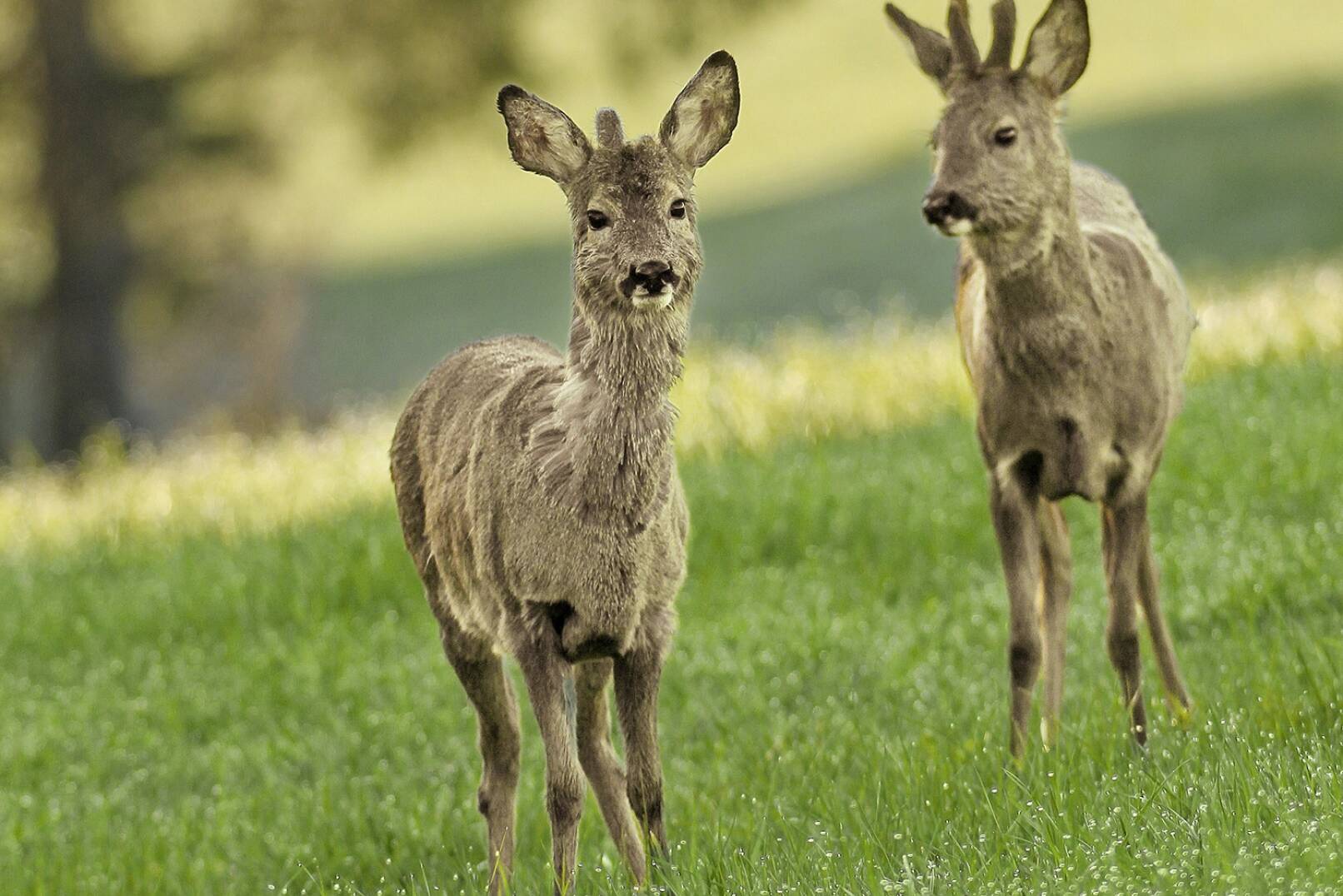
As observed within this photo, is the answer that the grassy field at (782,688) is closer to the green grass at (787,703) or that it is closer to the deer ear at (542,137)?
the green grass at (787,703)

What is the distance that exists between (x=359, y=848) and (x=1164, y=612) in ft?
13.0

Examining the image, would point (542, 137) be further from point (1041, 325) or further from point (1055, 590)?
point (1055, 590)

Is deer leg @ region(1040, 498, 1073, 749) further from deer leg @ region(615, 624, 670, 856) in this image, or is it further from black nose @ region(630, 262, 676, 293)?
black nose @ region(630, 262, 676, 293)

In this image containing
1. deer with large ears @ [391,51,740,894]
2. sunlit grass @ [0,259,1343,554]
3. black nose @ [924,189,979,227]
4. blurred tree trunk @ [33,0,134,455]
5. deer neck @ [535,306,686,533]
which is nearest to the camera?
deer with large ears @ [391,51,740,894]

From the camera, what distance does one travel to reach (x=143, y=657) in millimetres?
9633

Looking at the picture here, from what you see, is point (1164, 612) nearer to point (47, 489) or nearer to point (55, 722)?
point (55, 722)

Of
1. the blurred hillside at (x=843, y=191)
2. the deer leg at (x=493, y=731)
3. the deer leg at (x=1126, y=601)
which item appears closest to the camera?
the deer leg at (x=493, y=731)

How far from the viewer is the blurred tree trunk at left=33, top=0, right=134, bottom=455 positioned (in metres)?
17.5

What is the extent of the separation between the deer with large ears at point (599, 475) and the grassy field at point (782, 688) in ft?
1.57

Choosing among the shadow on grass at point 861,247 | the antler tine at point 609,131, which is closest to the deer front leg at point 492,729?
the antler tine at point 609,131

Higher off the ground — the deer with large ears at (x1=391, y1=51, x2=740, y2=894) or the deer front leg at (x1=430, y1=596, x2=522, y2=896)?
the deer with large ears at (x1=391, y1=51, x2=740, y2=894)

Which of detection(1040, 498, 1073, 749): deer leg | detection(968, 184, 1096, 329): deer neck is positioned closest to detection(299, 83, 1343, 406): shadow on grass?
detection(1040, 498, 1073, 749): deer leg

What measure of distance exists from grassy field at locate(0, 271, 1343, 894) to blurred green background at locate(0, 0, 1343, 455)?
8.57 feet

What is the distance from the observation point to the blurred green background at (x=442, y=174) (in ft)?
56.1
